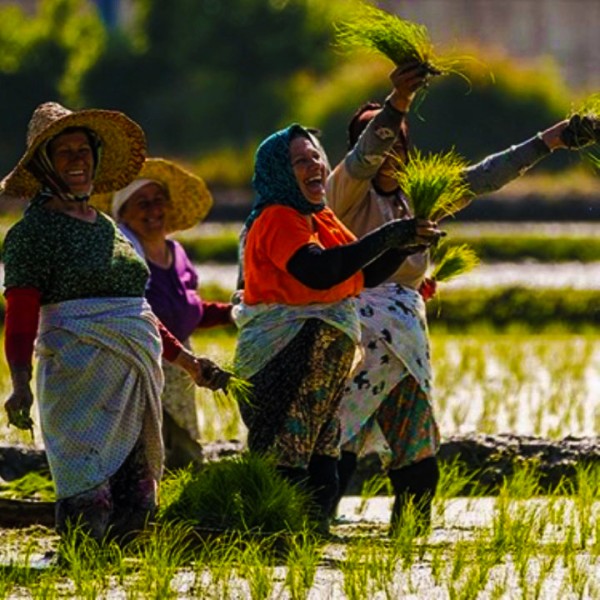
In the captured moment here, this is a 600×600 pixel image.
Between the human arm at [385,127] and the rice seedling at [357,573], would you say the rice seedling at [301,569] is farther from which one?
the human arm at [385,127]

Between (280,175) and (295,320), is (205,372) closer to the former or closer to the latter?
(295,320)

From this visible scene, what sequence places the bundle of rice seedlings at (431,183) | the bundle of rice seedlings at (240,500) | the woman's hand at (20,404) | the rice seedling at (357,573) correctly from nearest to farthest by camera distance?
1. the rice seedling at (357,573)
2. the woman's hand at (20,404)
3. the bundle of rice seedlings at (431,183)
4. the bundle of rice seedlings at (240,500)

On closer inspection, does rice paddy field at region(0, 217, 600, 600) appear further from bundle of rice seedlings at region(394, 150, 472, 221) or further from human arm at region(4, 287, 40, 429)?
bundle of rice seedlings at region(394, 150, 472, 221)

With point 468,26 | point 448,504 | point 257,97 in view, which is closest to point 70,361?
point 448,504

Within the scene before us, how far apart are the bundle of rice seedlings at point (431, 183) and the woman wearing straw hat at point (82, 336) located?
762 mm

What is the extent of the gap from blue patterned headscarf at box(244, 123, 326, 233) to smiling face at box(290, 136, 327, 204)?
0.01 metres

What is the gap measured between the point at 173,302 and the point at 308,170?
179 cm

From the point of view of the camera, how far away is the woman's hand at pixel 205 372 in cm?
794

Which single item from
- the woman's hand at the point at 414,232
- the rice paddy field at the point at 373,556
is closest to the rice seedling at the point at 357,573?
the rice paddy field at the point at 373,556

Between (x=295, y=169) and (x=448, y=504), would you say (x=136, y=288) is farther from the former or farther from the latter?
(x=448, y=504)

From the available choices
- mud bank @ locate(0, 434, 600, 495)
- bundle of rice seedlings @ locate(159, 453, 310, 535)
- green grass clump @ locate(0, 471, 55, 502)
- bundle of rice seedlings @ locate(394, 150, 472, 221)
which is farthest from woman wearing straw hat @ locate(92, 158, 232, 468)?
bundle of rice seedlings @ locate(394, 150, 472, 221)

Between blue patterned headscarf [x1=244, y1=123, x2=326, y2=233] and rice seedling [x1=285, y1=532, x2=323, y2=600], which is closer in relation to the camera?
rice seedling [x1=285, y1=532, x2=323, y2=600]

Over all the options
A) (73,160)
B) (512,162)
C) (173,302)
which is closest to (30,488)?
(173,302)

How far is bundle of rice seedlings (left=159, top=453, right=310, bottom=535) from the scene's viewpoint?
8047mm
